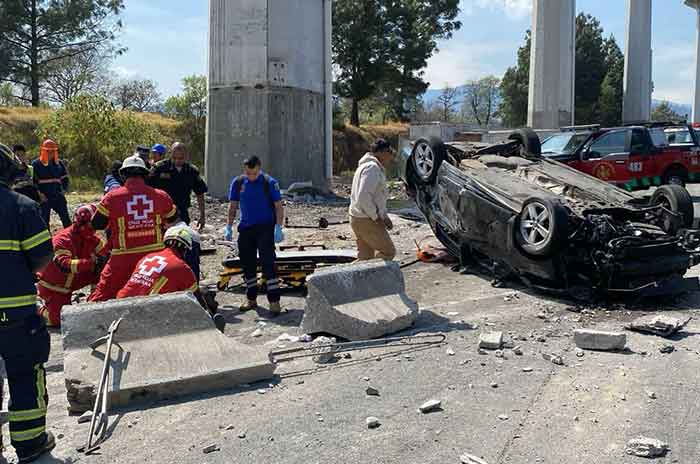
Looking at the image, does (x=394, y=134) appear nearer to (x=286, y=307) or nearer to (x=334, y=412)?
(x=286, y=307)

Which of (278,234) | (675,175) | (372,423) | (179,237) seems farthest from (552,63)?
(372,423)

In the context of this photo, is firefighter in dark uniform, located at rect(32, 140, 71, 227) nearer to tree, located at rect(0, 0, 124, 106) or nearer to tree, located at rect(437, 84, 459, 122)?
tree, located at rect(0, 0, 124, 106)

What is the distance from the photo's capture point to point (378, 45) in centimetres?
3497

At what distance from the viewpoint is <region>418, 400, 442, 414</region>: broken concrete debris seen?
3.65 metres

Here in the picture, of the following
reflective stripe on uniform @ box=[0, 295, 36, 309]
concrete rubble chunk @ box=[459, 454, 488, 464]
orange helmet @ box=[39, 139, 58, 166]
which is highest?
orange helmet @ box=[39, 139, 58, 166]

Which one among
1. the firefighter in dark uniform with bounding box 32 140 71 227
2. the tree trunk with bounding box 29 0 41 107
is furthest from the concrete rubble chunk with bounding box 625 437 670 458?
the tree trunk with bounding box 29 0 41 107

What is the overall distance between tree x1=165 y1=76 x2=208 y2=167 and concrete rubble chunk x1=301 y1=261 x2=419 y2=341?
23409 mm

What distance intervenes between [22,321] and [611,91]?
43746 mm

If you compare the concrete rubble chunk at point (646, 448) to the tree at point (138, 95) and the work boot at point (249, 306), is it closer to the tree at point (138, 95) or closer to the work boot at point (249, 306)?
the work boot at point (249, 306)

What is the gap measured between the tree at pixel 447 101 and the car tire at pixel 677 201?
58.1 metres

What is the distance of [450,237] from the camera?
7.88 metres

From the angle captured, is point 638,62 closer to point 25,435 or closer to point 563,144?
point 563,144

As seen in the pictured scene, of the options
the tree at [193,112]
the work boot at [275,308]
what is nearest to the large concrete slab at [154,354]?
the work boot at [275,308]

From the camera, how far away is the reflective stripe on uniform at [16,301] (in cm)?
307
